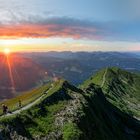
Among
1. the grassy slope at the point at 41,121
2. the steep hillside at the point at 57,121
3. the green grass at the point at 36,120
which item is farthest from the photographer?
the green grass at the point at 36,120

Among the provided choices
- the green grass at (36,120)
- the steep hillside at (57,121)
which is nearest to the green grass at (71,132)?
the steep hillside at (57,121)

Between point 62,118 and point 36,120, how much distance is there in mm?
7410

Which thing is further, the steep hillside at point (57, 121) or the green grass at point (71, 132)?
the green grass at point (71, 132)

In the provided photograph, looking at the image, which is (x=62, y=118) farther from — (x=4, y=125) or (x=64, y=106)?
(x=4, y=125)

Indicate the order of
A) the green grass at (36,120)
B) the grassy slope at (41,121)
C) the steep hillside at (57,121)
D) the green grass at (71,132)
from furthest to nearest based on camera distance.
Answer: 1. the green grass at (71,132)
2. the green grass at (36,120)
3. the grassy slope at (41,121)
4. the steep hillside at (57,121)

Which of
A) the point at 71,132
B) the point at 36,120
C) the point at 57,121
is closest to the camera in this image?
the point at 71,132

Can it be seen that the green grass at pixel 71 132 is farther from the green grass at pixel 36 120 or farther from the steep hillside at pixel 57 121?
the green grass at pixel 36 120

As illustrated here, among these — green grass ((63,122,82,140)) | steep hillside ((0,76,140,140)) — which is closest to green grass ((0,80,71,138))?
steep hillside ((0,76,140,140))

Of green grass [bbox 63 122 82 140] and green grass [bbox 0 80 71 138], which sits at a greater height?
green grass [bbox 0 80 71 138]

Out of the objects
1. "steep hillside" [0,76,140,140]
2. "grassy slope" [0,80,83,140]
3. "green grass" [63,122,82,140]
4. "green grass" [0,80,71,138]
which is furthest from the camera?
"green grass" [63,122,82,140]

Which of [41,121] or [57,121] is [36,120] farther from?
[57,121]

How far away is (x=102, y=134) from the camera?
9469 cm

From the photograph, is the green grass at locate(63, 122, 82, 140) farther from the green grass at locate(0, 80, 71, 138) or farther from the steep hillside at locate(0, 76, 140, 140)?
the green grass at locate(0, 80, 71, 138)

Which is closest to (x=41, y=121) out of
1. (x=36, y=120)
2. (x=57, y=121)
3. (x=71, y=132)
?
(x=36, y=120)
